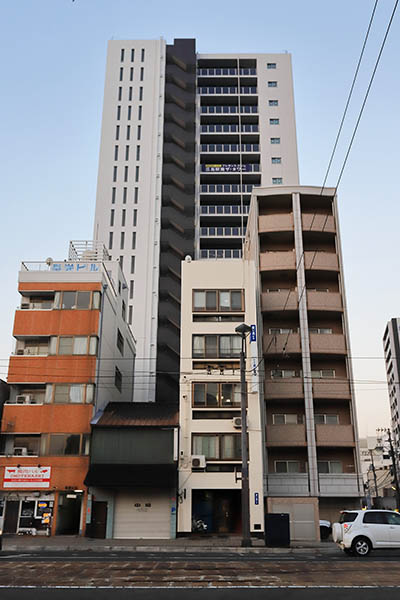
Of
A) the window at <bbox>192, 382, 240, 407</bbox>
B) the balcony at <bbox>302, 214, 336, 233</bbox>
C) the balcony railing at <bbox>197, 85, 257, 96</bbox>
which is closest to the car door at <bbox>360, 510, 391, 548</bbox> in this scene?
the window at <bbox>192, 382, 240, 407</bbox>

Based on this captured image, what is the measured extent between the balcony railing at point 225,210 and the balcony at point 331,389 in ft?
108

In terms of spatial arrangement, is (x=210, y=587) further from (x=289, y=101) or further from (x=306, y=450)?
(x=289, y=101)

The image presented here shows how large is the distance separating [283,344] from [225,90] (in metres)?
50.4

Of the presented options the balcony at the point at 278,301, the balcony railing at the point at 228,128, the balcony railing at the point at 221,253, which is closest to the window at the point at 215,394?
the balcony at the point at 278,301

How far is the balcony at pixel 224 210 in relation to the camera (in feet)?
237

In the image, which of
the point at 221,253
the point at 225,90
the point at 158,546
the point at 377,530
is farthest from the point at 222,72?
the point at 377,530

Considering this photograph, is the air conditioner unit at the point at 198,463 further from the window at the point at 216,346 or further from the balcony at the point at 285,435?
the balcony at the point at 285,435

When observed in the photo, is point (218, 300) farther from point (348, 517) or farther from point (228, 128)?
point (228, 128)

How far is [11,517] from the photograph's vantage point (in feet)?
112

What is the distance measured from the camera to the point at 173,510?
34.0 m

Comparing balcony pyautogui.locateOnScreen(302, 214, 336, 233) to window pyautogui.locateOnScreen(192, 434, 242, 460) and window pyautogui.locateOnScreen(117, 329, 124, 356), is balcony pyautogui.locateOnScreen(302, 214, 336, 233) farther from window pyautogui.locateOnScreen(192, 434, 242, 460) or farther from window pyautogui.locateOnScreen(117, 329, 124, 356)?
window pyautogui.locateOnScreen(192, 434, 242, 460)

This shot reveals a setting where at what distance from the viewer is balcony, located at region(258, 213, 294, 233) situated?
48844mm

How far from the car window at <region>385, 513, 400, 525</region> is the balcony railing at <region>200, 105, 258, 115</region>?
67220 millimetres

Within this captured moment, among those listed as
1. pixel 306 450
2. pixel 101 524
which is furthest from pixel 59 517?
pixel 306 450
